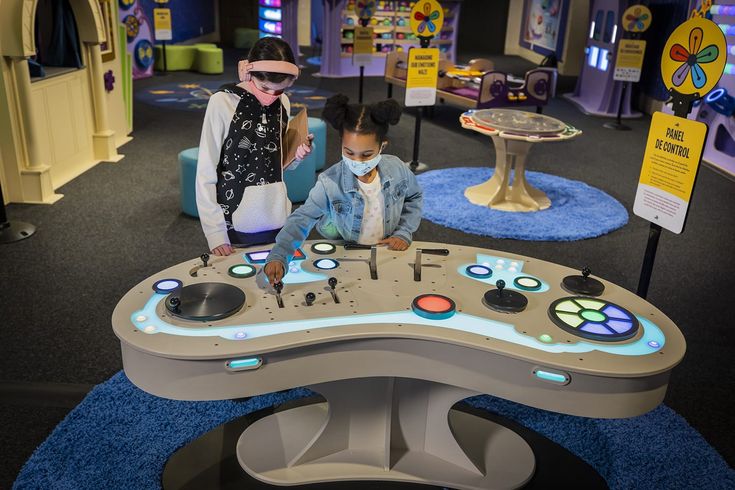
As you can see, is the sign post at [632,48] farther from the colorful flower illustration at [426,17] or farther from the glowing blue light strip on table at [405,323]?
the glowing blue light strip on table at [405,323]

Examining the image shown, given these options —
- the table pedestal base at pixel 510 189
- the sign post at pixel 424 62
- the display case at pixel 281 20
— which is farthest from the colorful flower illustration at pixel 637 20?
the display case at pixel 281 20

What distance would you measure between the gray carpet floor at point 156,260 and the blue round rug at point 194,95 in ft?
4.51

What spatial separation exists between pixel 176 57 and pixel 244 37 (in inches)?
143

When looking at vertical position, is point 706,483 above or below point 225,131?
below

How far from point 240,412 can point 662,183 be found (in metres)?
1.93

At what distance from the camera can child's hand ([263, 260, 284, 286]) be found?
209 centimetres

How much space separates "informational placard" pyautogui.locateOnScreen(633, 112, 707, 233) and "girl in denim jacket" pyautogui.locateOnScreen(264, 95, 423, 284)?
3.14 feet

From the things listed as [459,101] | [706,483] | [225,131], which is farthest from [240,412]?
[459,101]

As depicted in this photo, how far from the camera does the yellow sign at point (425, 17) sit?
232 inches

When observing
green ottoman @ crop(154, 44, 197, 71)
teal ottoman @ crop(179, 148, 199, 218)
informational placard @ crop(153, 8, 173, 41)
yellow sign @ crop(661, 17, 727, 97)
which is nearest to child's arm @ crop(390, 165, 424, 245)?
yellow sign @ crop(661, 17, 727, 97)

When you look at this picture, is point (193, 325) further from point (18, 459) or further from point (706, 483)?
point (706, 483)

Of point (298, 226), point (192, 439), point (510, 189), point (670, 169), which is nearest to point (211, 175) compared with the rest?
point (298, 226)

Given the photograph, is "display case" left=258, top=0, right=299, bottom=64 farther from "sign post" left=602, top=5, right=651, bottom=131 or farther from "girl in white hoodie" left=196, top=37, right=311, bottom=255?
"girl in white hoodie" left=196, top=37, right=311, bottom=255

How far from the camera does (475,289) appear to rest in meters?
2.17
